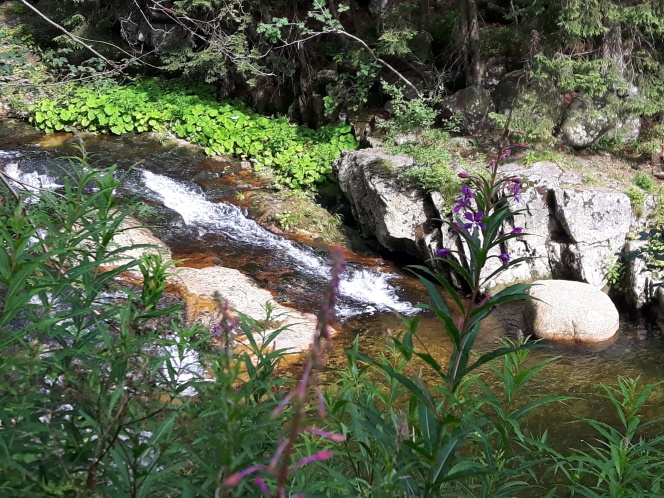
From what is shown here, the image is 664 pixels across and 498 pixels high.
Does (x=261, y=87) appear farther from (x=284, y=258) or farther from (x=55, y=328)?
(x=55, y=328)

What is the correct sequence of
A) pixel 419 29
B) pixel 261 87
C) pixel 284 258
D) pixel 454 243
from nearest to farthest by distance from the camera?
1. pixel 454 243
2. pixel 284 258
3. pixel 419 29
4. pixel 261 87

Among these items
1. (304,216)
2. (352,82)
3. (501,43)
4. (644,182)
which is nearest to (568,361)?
(644,182)

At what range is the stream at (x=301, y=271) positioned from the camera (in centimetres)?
638

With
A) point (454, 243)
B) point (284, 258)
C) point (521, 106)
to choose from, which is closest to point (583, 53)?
point (521, 106)

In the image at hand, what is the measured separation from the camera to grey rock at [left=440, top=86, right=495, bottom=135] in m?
10.2

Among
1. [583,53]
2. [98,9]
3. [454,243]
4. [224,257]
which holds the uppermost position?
[98,9]

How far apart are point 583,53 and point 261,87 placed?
694 cm

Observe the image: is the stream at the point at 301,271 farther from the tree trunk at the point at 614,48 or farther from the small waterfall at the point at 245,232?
the tree trunk at the point at 614,48

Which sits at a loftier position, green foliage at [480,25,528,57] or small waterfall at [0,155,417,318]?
green foliage at [480,25,528,57]

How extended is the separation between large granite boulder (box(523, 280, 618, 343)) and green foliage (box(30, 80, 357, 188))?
491cm

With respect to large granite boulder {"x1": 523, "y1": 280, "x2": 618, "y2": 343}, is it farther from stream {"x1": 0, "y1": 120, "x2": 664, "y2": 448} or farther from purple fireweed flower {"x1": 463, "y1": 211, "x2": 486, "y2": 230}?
purple fireweed flower {"x1": 463, "y1": 211, "x2": 486, "y2": 230}

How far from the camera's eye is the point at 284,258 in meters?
8.83

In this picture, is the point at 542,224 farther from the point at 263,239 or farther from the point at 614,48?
the point at 263,239

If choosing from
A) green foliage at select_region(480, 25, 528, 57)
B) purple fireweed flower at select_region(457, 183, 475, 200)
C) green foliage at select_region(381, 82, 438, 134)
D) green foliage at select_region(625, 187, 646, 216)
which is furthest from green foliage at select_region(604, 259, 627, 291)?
purple fireweed flower at select_region(457, 183, 475, 200)
